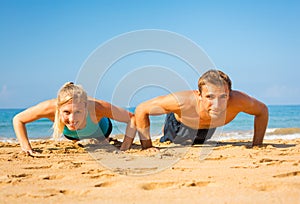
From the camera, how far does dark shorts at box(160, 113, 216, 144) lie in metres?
6.15

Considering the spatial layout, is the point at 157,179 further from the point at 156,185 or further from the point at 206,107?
the point at 206,107

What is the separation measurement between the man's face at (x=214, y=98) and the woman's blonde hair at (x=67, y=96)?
1716mm

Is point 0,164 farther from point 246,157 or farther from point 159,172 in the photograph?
Answer: point 246,157

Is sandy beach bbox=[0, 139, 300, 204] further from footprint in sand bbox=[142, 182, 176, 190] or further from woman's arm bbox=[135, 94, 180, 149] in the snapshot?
woman's arm bbox=[135, 94, 180, 149]

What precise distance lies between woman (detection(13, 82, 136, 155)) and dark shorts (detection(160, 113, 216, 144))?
3.68 ft

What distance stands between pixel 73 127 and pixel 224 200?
3.04 metres

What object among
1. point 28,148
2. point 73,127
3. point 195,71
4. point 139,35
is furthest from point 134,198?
point 139,35

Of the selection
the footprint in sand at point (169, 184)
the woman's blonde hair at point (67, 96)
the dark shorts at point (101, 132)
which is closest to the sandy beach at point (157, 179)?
the footprint in sand at point (169, 184)

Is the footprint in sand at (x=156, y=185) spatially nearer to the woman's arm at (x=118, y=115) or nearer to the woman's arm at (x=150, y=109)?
the woman's arm at (x=150, y=109)

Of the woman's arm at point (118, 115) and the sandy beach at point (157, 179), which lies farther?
the woman's arm at point (118, 115)

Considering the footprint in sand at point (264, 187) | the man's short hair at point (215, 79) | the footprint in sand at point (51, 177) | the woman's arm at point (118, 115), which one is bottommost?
the footprint in sand at point (51, 177)

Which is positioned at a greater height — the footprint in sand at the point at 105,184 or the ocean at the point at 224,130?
the footprint in sand at the point at 105,184

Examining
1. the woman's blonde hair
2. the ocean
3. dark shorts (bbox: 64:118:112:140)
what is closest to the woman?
the woman's blonde hair

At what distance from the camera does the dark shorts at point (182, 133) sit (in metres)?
6.15
